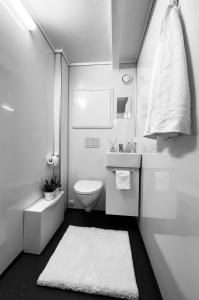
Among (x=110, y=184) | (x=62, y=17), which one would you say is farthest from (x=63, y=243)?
(x=62, y=17)

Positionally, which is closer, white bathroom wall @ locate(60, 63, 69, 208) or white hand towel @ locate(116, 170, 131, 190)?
white hand towel @ locate(116, 170, 131, 190)

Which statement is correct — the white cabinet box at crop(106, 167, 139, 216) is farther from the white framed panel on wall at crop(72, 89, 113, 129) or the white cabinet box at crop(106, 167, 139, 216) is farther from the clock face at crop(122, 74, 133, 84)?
the clock face at crop(122, 74, 133, 84)

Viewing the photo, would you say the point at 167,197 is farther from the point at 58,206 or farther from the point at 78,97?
the point at 78,97

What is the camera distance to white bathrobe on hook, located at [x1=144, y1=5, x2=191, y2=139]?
2.07 ft

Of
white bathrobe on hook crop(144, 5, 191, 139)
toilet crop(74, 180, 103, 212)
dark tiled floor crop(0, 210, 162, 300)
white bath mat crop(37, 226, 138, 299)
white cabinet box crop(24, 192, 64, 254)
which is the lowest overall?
dark tiled floor crop(0, 210, 162, 300)

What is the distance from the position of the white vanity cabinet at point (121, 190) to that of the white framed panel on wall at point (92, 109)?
698mm

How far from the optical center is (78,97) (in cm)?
226

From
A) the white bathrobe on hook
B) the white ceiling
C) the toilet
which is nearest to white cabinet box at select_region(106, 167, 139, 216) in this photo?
the toilet

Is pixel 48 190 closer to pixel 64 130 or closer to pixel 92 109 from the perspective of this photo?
pixel 64 130

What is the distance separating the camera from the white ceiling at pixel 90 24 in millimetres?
1332

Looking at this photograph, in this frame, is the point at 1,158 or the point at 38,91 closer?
the point at 1,158

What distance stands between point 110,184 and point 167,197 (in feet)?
2.98

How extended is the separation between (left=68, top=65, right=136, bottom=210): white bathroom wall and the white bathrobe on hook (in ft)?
4.40

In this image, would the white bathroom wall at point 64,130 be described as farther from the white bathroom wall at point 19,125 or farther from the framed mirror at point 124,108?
the framed mirror at point 124,108
